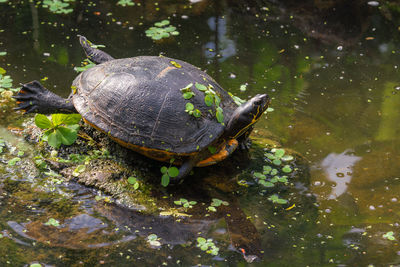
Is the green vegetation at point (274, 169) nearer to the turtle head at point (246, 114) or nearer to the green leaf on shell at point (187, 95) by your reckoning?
the turtle head at point (246, 114)

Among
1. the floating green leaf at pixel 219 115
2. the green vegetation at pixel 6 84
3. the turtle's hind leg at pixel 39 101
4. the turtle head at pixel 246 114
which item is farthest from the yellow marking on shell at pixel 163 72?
the green vegetation at pixel 6 84

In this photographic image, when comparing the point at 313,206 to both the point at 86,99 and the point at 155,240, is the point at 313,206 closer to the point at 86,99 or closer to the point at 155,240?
the point at 155,240

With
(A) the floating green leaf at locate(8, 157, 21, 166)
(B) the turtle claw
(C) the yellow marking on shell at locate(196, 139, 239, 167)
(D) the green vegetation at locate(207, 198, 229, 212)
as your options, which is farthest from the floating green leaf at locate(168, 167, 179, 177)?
(B) the turtle claw

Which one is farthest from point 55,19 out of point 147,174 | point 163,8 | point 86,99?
point 147,174

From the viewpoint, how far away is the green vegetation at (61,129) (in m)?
4.07

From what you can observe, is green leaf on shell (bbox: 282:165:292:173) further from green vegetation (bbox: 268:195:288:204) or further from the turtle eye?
the turtle eye

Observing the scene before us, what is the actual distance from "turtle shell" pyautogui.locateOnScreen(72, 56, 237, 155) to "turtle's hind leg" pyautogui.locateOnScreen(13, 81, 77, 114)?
0.73 feet

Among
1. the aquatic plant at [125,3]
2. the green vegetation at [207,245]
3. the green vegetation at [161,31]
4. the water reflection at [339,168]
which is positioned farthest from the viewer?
the aquatic plant at [125,3]

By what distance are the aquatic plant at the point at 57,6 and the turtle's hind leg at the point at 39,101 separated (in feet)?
8.95

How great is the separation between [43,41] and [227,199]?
363cm

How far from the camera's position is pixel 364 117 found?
17.2ft

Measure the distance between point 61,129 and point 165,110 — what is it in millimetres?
924

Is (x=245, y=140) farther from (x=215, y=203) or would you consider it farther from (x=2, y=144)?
(x=2, y=144)

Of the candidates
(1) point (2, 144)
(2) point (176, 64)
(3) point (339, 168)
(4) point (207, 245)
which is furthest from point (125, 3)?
(4) point (207, 245)
